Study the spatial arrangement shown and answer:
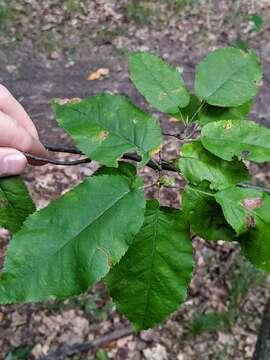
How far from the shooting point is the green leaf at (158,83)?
4.00 ft

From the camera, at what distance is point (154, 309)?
101cm

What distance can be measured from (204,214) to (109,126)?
0.33 meters

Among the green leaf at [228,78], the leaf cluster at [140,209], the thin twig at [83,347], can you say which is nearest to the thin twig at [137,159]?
the leaf cluster at [140,209]

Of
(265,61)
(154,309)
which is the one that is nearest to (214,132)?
(154,309)

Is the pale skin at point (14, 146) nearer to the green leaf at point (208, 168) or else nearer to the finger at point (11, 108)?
the finger at point (11, 108)

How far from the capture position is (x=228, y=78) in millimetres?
1240

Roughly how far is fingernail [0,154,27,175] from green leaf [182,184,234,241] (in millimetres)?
412

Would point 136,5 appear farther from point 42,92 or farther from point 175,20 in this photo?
point 42,92

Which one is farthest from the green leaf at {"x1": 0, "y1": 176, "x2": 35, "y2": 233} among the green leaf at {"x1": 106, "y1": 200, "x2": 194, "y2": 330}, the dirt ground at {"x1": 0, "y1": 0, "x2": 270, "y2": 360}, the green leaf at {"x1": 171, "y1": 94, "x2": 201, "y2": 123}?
the dirt ground at {"x1": 0, "y1": 0, "x2": 270, "y2": 360}

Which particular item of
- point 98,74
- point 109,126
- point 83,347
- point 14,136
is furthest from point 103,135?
point 98,74

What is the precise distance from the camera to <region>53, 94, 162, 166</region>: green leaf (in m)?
1.05

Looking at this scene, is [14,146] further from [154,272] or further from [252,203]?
[252,203]

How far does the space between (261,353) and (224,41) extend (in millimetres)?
5182

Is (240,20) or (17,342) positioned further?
(240,20)
